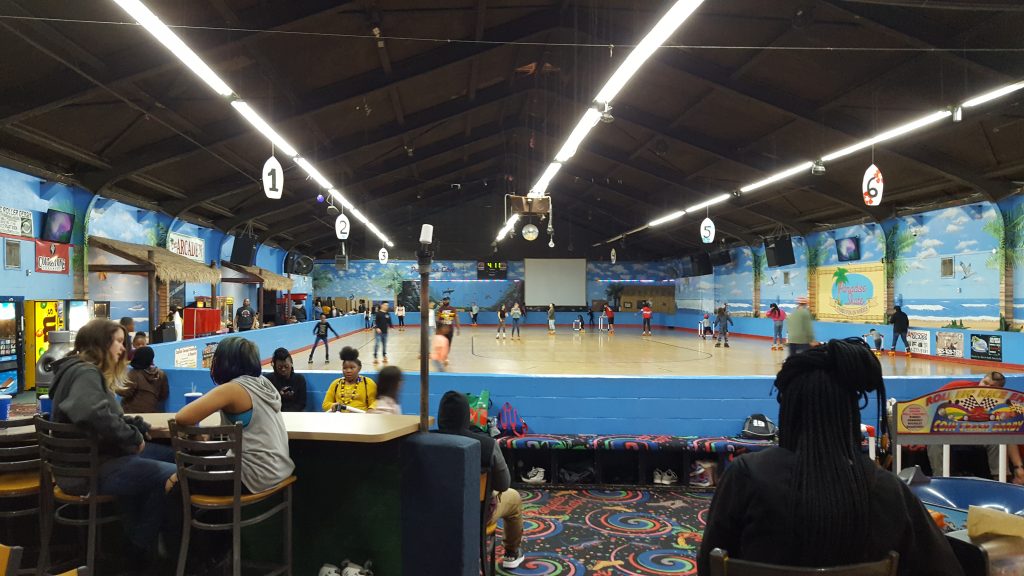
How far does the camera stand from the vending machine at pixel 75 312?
9.57 metres

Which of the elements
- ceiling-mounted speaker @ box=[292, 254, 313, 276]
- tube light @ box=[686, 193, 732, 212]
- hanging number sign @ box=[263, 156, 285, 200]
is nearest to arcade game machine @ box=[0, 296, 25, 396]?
hanging number sign @ box=[263, 156, 285, 200]

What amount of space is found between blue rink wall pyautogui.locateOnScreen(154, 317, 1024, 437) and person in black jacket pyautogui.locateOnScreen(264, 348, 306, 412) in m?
0.51

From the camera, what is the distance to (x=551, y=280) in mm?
28156

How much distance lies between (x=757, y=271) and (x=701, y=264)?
3107mm

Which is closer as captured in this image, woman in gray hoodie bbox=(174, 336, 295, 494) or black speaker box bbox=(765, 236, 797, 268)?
woman in gray hoodie bbox=(174, 336, 295, 494)

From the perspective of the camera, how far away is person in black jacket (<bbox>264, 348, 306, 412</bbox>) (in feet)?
17.4

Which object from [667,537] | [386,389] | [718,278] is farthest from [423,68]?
[718,278]

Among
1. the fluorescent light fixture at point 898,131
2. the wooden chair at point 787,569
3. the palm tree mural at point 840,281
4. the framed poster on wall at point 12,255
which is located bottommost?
the wooden chair at point 787,569

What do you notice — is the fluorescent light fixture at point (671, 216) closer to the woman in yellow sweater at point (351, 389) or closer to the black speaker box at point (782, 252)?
the black speaker box at point (782, 252)

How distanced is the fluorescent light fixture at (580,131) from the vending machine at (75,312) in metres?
8.81

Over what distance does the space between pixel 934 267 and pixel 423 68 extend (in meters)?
12.8

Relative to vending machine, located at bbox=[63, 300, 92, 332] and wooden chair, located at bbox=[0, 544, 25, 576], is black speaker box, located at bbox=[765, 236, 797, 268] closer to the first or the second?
vending machine, located at bbox=[63, 300, 92, 332]

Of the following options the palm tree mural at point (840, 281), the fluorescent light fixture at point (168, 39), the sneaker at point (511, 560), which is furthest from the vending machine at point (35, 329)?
the palm tree mural at point (840, 281)

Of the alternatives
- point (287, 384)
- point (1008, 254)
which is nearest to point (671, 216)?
point (1008, 254)
